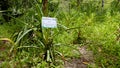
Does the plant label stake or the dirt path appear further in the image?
the dirt path

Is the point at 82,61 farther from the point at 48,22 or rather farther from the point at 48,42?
the point at 48,22

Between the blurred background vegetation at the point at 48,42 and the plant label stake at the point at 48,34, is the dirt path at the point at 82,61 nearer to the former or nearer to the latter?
the blurred background vegetation at the point at 48,42

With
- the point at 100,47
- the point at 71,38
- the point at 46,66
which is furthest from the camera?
the point at 71,38

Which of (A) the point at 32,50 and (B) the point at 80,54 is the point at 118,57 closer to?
(B) the point at 80,54

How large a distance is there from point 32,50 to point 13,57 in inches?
17.0

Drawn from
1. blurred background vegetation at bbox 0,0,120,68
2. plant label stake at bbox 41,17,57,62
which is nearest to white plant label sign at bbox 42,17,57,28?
plant label stake at bbox 41,17,57,62

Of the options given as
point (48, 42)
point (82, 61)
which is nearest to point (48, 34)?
point (48, 42)

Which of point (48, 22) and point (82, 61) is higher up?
point (48, 22)

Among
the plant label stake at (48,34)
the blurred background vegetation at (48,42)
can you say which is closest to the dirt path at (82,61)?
the blurred background vegetation at (48,42)

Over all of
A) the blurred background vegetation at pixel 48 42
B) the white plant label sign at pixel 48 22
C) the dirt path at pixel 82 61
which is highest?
the white plant label sign at pixel 48 22

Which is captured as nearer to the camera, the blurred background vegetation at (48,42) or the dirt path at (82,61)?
the blurred background vegetation at (48,42)

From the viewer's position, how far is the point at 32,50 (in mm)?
3447

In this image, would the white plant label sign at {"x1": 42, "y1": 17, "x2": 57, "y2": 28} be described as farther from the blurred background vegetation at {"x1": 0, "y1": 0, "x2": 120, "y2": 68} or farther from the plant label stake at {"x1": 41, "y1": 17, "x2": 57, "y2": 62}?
the blurred background vegetation at {"x1": 0, "y1": 0, "x2": 120, "y2": 68}

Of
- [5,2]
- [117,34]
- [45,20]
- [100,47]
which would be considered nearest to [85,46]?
[100,47]
